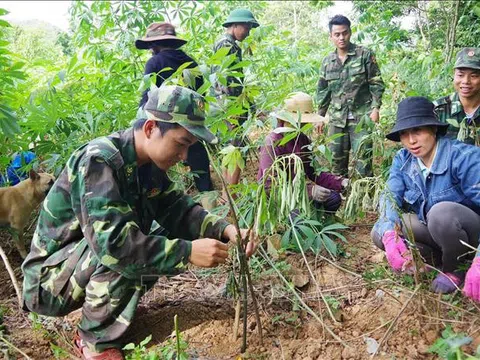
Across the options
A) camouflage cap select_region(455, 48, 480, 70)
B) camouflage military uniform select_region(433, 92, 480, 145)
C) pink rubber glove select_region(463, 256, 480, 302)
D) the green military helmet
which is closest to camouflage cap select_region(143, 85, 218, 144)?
pink rubber glove select_region(463, 256, 480, 302)

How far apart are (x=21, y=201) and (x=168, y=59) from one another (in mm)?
1631

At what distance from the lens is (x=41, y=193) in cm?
349

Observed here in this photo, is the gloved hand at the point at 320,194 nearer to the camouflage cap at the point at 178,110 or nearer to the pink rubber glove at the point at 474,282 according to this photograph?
the pink rubber glove at the point at 474,282

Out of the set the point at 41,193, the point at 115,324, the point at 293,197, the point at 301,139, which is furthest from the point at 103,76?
the point at 293,197

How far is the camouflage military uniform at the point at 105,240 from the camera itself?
1.88 metres

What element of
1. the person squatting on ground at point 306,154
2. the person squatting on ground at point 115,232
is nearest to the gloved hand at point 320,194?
the person squatting on ground at point 306,154

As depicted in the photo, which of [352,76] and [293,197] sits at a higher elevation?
[352,76]

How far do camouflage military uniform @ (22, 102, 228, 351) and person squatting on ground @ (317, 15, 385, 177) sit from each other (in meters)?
2.72

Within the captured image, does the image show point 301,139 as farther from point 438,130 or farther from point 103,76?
point 103,76

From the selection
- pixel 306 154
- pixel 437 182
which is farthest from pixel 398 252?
pixel 306 154

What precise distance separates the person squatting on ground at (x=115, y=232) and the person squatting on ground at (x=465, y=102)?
1834 millimetres

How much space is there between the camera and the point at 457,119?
3168mm

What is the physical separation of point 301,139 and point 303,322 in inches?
54.5

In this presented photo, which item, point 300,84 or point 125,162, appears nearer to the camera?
point 125,162
